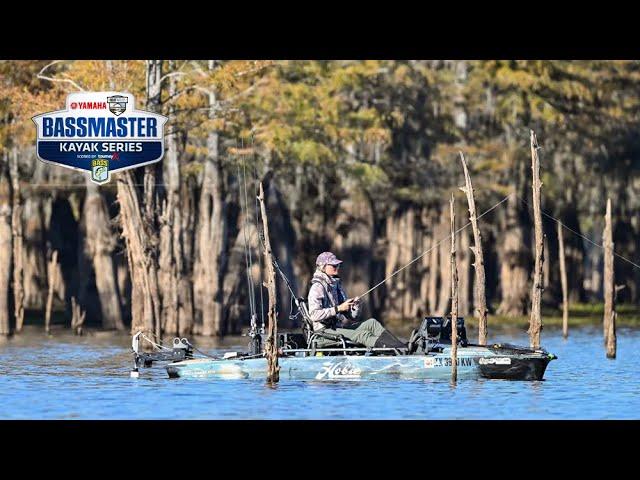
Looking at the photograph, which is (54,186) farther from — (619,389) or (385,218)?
(619,389)

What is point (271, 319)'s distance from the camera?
3541cm

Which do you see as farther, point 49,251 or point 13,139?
point 49,251

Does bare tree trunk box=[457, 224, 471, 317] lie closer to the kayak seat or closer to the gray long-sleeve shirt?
the kayak seat

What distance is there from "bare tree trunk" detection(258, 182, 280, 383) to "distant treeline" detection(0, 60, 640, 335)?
1333 centimetres

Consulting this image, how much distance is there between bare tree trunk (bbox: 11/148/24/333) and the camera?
186 ft

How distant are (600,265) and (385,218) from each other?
27.6m

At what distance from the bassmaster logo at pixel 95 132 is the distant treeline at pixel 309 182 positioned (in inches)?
376

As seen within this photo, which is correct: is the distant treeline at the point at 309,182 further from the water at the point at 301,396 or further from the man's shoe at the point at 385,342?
the man's shoe at the point at 385,342

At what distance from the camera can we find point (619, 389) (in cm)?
3756

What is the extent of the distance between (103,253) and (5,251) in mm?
3601

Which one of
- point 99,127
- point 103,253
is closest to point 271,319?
point 99,127

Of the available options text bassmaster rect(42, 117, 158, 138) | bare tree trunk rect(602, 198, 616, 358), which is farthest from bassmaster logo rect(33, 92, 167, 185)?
bare tree trunk rect(602, 198, 616, 358)

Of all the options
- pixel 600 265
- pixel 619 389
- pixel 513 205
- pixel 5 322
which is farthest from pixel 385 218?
pixel 619 389

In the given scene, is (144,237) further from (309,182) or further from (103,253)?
(309,182)
